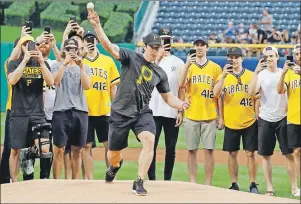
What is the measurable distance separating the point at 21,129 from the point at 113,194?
2.02 m

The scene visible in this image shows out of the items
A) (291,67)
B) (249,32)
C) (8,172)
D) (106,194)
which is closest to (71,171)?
(8,172)

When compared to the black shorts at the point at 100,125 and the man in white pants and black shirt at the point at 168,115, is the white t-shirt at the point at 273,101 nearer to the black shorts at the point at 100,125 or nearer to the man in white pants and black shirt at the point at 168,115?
the man in white pants and black shirt at the point at 168,115

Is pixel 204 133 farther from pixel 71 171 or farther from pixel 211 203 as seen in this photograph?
pixel 211 203

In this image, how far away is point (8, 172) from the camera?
36.5 ft

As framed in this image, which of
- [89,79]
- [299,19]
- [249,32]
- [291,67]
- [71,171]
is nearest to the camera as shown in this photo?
[291,67]

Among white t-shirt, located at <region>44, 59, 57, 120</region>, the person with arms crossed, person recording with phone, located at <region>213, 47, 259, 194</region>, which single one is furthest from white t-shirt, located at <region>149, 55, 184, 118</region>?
the person with arms crossed

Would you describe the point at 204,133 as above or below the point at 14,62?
below

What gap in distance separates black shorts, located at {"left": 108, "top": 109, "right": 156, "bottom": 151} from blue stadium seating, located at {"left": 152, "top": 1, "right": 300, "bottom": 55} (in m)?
18.5

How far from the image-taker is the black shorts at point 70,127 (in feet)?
35.7

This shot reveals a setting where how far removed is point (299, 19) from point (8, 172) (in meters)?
18.9

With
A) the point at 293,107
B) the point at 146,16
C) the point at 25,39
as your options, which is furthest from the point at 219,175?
the point at 146,16

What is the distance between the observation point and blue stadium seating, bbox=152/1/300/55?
92.2 ft

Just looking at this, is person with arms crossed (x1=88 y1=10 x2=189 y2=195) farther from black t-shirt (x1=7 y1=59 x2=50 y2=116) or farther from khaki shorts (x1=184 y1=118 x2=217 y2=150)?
khaki shorts (x1=184 y1=118 x2=217 y2=150)

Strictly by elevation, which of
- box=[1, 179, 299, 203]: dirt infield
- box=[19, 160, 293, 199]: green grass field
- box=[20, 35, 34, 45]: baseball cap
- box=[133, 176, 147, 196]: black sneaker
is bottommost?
box=[19, 160, 293, 199]: green grass field
